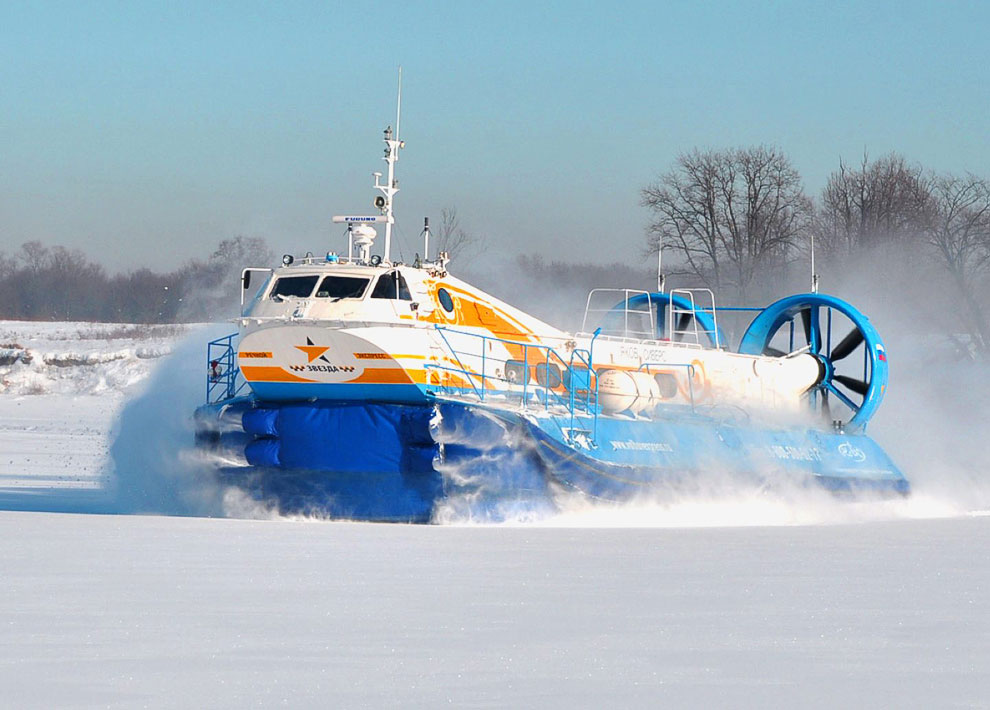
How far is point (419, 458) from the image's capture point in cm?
1121

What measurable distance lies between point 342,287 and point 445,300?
103 cm

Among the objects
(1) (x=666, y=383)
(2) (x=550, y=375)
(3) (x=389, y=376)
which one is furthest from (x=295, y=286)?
(1) (x=666, y=383)

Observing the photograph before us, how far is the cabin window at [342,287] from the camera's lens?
37.9ft

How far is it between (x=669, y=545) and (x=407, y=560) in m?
2.08

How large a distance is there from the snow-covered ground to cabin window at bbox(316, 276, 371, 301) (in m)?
2.10

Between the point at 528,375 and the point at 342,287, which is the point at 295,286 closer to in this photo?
the point at 342,287

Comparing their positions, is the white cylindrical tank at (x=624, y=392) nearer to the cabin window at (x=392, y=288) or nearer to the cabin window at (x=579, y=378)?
the cabin window at (x=579, y=378)

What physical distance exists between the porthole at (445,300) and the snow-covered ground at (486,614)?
2.27 meters

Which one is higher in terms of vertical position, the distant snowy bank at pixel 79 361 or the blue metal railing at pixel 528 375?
the blue metal railing at pixel 528 375

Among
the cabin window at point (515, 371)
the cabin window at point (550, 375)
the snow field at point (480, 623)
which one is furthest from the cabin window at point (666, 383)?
the snow field at point (480, 623)

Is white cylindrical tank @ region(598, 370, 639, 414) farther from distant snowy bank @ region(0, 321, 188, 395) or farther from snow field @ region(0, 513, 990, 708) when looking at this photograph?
distant snowy bank @ region(0, 321, 188, 395)

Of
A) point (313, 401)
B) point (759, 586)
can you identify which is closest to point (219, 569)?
point (759, 586)

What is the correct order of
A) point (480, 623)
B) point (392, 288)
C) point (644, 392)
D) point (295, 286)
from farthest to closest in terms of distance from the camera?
1. point (644, 392)
2. point (295, 286)
3. point (392, 288)
4. point (480, 623)

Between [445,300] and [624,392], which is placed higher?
[445,300]
